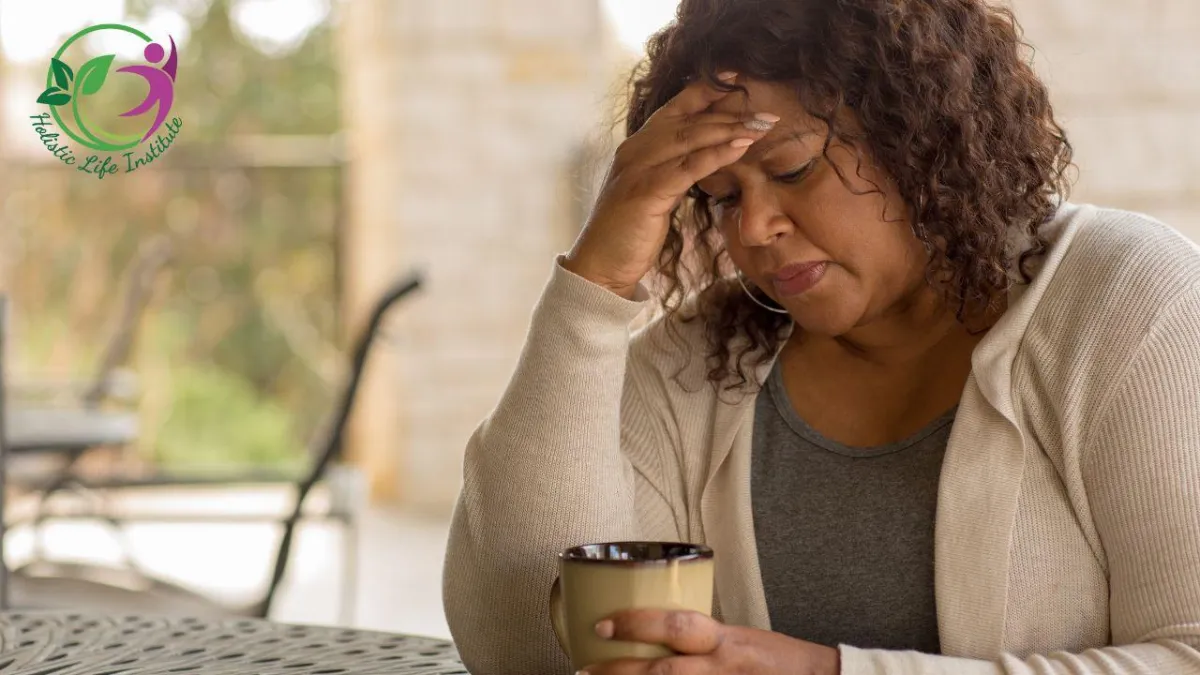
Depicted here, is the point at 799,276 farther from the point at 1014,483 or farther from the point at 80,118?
the point at 80,118

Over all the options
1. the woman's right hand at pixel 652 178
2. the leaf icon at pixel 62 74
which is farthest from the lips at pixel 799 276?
the leaf icon at pixel 62 74

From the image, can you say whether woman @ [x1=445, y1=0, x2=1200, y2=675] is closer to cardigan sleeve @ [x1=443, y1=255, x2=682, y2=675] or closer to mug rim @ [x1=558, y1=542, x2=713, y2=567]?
cardigan sleeve @ [x1=443, y1=255, x2=682, y2=675]

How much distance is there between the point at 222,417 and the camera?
20.5ft

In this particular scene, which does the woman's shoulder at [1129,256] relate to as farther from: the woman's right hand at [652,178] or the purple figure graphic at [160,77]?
the purple figure graphic at [160,77]

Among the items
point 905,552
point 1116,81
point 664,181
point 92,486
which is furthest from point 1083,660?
point 1116,81

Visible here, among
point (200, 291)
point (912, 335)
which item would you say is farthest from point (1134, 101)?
point (200, 291)

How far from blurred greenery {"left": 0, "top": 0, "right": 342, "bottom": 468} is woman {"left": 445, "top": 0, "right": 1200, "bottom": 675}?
4.88 m

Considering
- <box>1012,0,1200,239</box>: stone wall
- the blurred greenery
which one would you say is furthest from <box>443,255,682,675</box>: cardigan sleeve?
the blurred greenery

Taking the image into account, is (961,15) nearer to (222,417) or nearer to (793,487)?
(793,487)

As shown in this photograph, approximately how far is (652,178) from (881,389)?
0.31 metres

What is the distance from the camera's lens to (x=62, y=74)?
1.31m

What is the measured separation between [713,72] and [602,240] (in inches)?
6.4

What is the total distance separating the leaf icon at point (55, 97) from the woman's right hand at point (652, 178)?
490 mm

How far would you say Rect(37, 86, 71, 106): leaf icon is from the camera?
126cm
